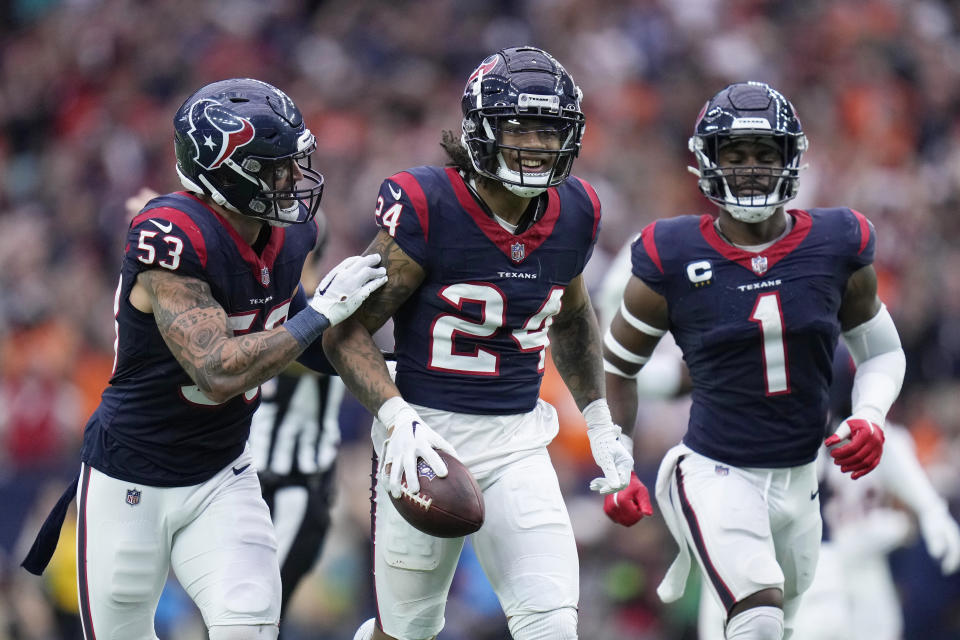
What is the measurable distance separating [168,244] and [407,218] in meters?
0.72

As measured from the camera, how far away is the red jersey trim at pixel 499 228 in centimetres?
436

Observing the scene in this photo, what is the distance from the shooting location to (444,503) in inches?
158

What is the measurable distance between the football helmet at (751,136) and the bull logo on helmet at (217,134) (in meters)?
1.60

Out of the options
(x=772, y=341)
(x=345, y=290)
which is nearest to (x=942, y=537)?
(x=772, y=341)

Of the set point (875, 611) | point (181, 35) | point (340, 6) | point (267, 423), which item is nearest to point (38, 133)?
point (181, 35)

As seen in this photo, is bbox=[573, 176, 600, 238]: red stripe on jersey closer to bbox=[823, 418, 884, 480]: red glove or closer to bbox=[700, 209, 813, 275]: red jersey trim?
bbox=[700, 209, 813, 275]: red jersey trim

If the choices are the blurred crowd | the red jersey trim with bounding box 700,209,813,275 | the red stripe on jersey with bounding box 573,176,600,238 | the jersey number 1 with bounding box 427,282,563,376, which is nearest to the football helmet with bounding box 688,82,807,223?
the red jersey trim with bounding box 700,209,813,275

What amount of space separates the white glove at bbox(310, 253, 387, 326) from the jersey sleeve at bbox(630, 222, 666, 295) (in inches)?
44.6

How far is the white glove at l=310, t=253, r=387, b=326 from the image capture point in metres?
4.10

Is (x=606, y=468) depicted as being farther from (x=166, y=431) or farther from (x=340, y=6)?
(x=340, y=6)

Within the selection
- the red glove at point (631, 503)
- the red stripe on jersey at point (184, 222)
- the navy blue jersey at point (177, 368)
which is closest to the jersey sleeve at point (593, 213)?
the red glove at point (631, 503)

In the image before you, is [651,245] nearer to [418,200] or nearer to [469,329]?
[469,329]

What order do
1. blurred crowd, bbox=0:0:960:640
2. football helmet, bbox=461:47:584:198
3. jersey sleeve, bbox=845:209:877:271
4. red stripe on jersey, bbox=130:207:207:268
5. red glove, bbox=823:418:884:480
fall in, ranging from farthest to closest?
blurred crowd, bbox=0:0:960:640 < jersey sleeve, bbox=845:209:877:271 < red glove, bbox=823:418:884:480 < football helmet, bbox=461:47:584:198 < red stripe on jersey, bbox=130:207:207:268

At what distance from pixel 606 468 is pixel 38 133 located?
28.3 ft
